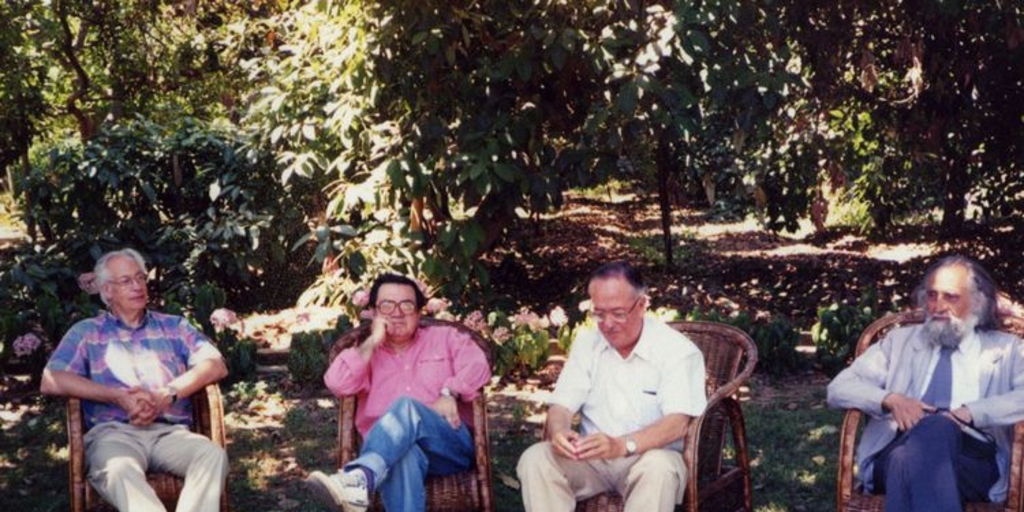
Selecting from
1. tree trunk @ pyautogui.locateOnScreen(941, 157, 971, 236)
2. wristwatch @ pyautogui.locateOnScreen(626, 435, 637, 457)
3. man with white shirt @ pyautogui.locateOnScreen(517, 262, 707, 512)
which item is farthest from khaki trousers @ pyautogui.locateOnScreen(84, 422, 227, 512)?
tree trunk @ pyautogui.locateOnScreen(941, 157, 971, 236)

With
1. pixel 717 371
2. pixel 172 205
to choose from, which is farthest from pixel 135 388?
pixel 172 205

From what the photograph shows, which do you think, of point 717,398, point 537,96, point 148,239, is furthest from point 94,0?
point 717,398

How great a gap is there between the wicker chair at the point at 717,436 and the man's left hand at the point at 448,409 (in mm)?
584

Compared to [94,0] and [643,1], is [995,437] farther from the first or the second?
[94,0]

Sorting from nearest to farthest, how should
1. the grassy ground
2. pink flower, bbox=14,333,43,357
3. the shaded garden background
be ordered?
the grassy ground
the shaded garden background
pink flower, bbox=14,333,43,357

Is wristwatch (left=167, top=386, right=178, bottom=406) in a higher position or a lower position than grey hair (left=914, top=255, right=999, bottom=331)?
lower

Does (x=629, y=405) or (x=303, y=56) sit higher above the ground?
(x=303, y=56)

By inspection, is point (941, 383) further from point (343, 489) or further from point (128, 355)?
point (128, 355)

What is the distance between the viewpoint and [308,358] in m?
6.61

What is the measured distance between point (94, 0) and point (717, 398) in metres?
8.51

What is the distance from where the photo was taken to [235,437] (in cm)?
579

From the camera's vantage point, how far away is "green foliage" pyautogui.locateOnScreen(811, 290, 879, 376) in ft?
21.7

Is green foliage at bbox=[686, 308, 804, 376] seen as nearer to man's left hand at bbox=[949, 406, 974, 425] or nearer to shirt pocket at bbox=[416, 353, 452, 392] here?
shirt pocket at bbox=[416, 353, 452, 392]

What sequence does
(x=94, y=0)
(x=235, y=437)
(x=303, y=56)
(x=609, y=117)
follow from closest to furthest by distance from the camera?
(x=235, y=437) → (x=609, y=117) → (x=303, y=56) → (x=94, y=0)
